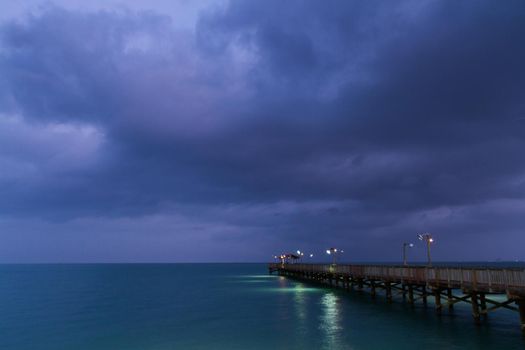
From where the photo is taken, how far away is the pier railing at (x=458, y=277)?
900 inches

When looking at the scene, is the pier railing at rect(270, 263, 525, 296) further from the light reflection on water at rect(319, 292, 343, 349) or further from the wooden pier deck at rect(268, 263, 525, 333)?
the light reflection on water at rect(319, 292, 343, 349)

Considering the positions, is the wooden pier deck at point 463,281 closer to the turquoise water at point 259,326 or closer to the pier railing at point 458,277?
the pier railing at point 458,277

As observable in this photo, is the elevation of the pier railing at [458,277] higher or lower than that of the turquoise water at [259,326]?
higher

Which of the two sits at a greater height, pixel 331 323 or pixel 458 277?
pixel 458 277

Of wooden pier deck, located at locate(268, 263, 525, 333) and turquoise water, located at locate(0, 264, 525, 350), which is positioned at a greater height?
wooden pier deck, located at locate(268, 263, 525, 333)

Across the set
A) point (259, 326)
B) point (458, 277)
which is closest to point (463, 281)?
point (458, 277)

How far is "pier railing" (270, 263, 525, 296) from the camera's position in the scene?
22859mm

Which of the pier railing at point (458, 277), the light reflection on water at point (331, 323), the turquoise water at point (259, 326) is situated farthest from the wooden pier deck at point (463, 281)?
the light reflection on water at point (331, 323)

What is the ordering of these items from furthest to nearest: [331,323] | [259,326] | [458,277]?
1. [259,326]
2. [331,323]
3. [458,277]

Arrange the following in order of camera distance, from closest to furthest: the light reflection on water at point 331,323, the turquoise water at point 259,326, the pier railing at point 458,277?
the pier railing at point 458,277 < the turquoise water at point 259,326 < the light reflection on water at point 331,323

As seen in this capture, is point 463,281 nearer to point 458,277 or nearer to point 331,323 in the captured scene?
point 458,277

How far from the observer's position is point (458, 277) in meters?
27.9

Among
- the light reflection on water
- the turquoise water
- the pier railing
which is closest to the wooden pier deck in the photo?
the pier railing

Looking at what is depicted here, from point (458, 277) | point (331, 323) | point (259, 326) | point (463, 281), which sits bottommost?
point (259, 326)
